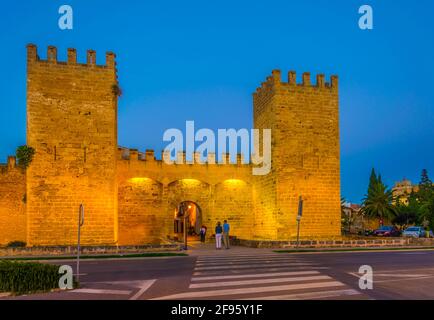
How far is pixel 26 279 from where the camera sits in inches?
367

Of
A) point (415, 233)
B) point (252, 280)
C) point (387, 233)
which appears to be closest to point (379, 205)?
point (387, 233)

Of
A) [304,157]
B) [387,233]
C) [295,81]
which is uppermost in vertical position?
[295,81]

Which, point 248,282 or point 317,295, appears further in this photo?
point 248,282

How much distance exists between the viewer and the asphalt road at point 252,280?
8875 mm

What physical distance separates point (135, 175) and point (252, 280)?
63.6 feet

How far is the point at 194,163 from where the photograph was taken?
30.3 meters

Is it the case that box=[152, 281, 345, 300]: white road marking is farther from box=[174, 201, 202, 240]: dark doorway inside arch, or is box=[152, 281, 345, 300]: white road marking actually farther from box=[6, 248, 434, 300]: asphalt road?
box=[174, 201, 202, 240]: dark doorway inside arch

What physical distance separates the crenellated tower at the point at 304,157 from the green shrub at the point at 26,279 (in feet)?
59.6

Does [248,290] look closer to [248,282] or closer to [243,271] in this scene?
[248,282]

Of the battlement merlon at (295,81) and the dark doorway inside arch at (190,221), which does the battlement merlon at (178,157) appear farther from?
the battlement merlon at (295,81)

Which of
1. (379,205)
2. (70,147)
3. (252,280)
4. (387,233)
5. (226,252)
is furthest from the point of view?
(379,205)

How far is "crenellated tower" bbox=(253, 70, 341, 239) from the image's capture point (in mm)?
26500
